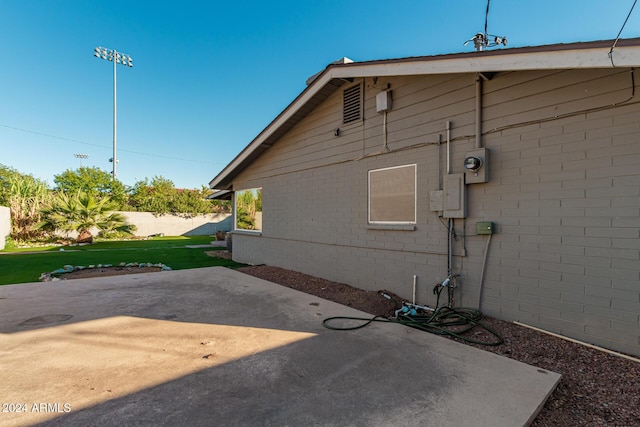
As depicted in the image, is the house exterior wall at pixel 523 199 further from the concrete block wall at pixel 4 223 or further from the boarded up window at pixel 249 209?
the concrete block wall at pixel 4 223

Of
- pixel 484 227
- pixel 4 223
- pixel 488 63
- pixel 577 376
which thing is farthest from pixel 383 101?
pixel 4 223

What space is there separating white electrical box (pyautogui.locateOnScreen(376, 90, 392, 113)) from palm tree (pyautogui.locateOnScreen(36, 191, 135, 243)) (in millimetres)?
16811

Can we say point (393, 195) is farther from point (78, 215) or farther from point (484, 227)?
point (78, 215)

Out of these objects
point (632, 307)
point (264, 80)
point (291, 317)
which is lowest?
point (291, 317)

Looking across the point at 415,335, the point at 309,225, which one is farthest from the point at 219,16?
the point at 415,335

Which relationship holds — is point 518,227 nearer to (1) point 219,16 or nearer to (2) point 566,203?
(2) point 566,203

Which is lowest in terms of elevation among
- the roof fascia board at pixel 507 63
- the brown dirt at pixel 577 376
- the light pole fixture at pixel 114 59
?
the brown dirt at pixel 577 376

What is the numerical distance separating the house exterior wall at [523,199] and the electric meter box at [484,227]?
10cm

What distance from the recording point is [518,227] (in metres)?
3.71

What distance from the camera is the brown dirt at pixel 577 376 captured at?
2041 mm

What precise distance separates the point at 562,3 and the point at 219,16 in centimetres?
1159

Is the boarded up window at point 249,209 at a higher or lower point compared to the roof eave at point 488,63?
lower

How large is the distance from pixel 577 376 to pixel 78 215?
1972 cm

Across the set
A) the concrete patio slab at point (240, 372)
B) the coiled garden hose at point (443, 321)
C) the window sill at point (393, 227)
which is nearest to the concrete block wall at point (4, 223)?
the concrete patio slab at point (240, 372)
